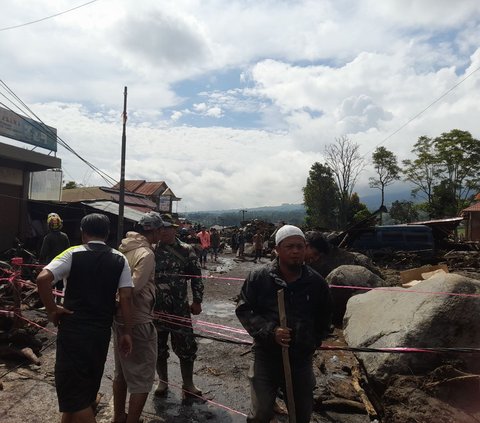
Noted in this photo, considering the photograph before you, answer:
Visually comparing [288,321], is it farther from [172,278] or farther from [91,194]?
[91,194]

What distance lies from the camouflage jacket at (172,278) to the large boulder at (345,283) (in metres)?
3.74

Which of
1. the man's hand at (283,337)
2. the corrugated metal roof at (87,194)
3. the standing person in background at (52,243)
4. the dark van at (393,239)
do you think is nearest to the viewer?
the man's hand at (283,337)

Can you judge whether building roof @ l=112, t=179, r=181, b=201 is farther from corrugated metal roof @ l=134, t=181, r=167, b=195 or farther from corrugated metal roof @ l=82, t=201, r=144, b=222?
corrugated metal roof @ l=82, t=201, r=144, b=222

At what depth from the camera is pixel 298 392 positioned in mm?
2797

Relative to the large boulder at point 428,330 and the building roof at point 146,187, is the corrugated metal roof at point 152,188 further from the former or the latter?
the large boulder at point 428,330

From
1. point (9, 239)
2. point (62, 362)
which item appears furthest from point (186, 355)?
point (9, 239)

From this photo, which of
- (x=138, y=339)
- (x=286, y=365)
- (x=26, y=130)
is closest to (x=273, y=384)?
(x=286, y=365)

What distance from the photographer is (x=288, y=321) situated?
2.74 m

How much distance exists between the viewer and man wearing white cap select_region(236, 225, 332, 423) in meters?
2.74

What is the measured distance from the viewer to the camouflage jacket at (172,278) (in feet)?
13.9

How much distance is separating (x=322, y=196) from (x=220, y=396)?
42151 millimetres

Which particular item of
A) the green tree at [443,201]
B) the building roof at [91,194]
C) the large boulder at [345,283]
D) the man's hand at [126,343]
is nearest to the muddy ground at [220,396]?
the man's hand at [126,343]

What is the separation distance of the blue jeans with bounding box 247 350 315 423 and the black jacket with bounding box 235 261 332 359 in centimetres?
8

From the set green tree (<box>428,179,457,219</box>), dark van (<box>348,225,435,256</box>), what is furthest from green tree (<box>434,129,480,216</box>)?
dark van (<box>348,225,435,256</box>)
